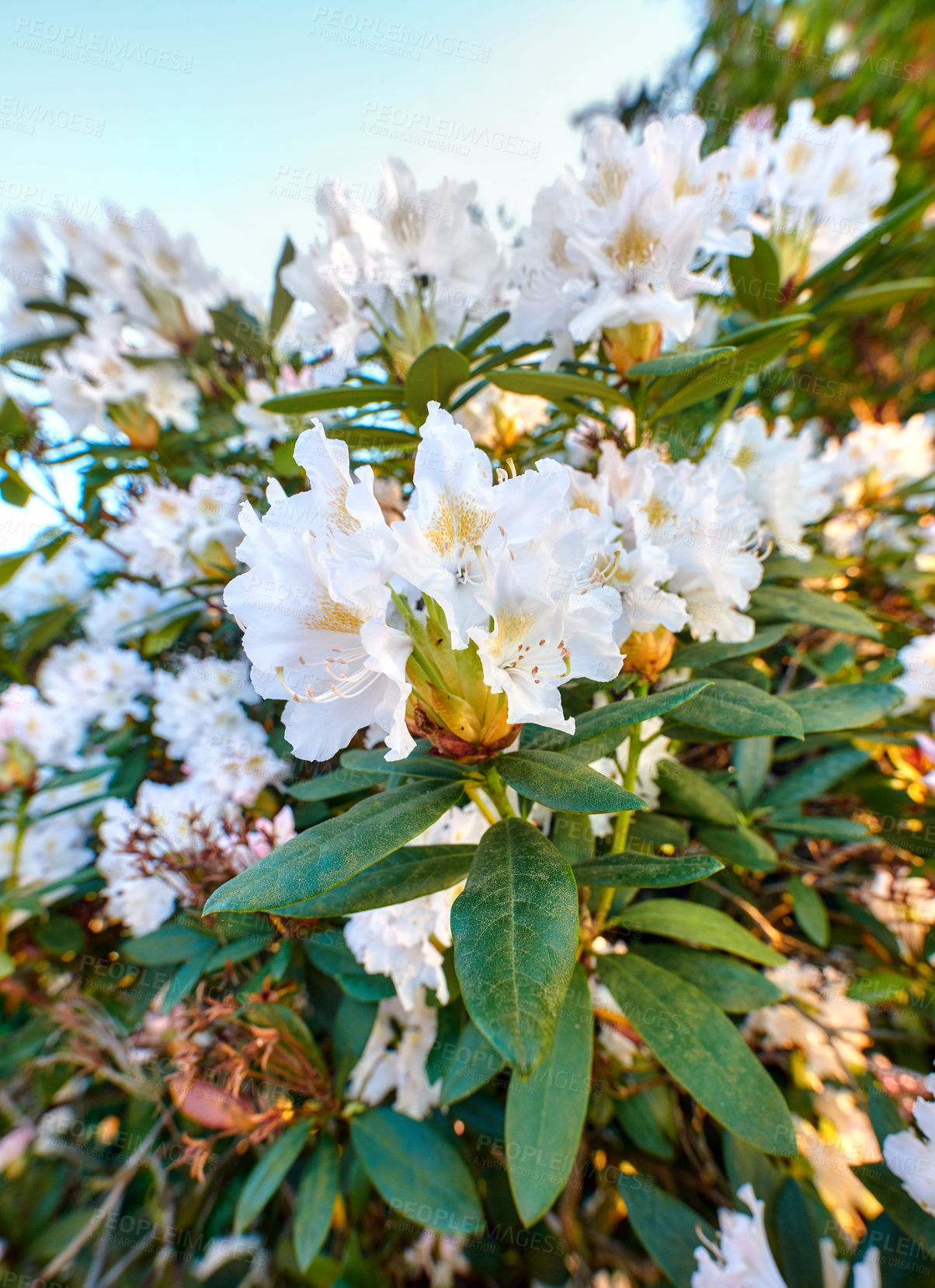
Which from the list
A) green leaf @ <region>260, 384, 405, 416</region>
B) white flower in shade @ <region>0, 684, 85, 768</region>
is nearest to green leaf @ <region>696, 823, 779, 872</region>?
green leaf @ <region>260, 384, 405, 416</region>

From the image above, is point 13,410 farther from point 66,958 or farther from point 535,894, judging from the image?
point 535,894

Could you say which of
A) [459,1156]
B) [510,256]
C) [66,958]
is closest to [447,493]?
[510,256]

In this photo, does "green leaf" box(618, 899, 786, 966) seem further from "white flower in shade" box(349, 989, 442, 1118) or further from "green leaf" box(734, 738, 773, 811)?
"white flower in shade" box(349, 989, 442, 1118)

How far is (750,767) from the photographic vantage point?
3.29 feet

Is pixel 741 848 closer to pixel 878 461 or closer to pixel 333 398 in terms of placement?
pixel 333 398

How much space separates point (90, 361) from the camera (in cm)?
155

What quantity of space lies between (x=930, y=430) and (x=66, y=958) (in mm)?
2699

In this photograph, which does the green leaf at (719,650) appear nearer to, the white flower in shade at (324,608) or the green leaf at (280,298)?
the white flower in shade at (324,608)

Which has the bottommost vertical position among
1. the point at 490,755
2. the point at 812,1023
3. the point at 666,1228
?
the point at 812,1023

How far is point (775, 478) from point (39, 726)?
1.72 m

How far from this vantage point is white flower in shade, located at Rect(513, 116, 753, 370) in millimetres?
779

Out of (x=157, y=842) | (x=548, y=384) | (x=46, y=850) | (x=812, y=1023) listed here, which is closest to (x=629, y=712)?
(x=548, y=384)

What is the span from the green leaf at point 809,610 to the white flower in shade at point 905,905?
48cm

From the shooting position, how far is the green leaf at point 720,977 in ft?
2.55
